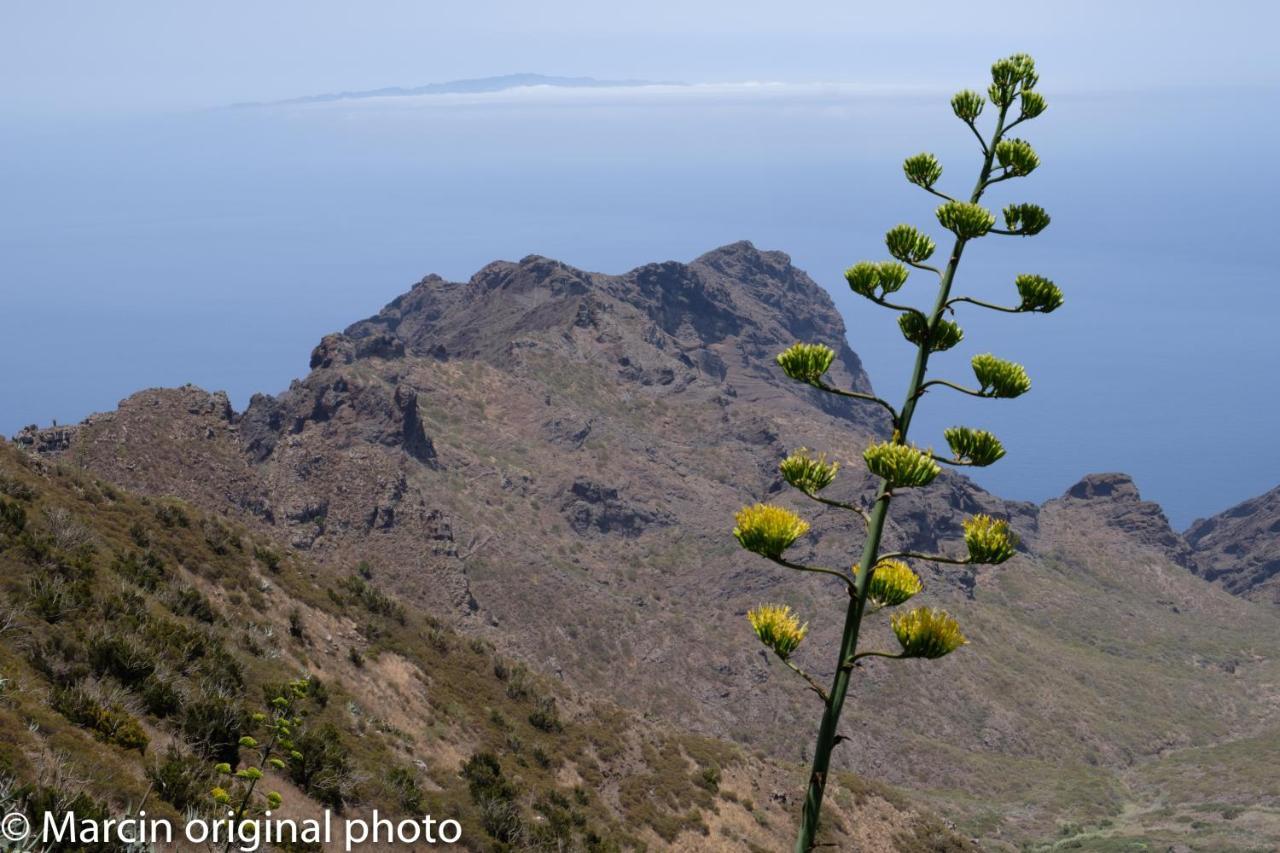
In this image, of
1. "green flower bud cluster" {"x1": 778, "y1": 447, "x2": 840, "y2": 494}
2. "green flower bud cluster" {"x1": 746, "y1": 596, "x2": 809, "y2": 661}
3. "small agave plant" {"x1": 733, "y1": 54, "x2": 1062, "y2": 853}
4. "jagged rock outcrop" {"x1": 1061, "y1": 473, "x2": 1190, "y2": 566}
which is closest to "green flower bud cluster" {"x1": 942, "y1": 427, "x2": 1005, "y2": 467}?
"small agave plant" {"x1": 733, "y1": 54, "x2": 1062, "y2": 853}

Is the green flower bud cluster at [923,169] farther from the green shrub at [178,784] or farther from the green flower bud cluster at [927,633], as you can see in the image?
the green shrub at [178,784]

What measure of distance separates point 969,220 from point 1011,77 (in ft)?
5.99

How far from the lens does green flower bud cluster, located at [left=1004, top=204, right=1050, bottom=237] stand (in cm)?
880

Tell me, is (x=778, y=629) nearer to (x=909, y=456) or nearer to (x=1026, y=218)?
(x=909, y=456)

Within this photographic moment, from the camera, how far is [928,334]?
7578 millimetres

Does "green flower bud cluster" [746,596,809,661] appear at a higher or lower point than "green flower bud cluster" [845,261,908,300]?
lower

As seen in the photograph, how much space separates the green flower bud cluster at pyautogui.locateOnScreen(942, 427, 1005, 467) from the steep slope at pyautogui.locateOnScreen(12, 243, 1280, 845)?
50.7m

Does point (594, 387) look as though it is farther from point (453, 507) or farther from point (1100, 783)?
point (1100, 783)

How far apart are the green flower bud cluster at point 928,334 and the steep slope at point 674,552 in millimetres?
51437

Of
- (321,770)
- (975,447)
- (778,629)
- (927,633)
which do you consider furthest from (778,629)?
(321,770)

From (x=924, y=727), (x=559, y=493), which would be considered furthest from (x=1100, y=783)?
(x=559, y=493)

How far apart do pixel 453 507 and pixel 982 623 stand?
4510cm

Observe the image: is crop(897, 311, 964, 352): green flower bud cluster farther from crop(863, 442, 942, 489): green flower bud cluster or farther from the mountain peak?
the mountain peak

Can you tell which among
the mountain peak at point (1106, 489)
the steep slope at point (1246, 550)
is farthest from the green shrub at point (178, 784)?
the mountain peak at point (1106, 489)
